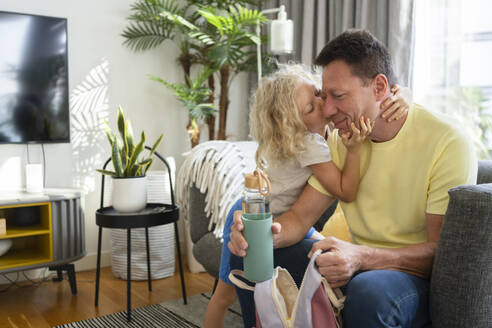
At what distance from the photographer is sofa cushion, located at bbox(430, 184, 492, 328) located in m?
1.04

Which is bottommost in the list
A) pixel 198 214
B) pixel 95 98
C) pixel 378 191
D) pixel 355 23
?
pixel 198 214

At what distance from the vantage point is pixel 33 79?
282cm

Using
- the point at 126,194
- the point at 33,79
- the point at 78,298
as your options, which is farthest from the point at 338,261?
the point at 33,79

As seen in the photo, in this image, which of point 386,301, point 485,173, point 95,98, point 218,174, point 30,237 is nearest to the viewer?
point 386,301

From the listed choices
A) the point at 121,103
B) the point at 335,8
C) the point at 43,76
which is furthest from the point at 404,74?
the point at 43,76

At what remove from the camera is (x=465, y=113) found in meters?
2.49

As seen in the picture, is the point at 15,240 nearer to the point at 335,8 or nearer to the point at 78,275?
the point at 78,275

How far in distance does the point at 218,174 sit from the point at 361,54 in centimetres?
100

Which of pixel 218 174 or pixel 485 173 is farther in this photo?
pixel 218 174

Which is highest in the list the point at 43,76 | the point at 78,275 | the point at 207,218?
the point at 43,76

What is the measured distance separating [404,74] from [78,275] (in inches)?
89.3

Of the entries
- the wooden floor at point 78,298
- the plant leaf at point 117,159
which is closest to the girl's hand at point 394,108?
the plant leaf at point 117,159

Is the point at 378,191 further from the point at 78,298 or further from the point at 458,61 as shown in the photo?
the point at 78,298

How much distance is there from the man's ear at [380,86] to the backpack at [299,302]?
1.69 feet
